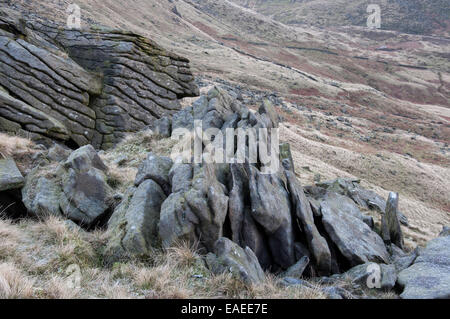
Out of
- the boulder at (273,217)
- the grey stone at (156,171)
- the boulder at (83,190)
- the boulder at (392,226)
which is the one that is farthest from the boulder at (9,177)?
the boulder at (392,226)

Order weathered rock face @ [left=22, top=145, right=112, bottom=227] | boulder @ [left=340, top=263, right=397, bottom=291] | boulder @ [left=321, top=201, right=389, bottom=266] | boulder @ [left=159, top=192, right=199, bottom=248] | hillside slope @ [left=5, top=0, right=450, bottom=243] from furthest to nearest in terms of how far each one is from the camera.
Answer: hillside slope @ [left=5, top=0, right=450, bottom=243], boulder @ [left=321, top=201, right=389, bottom=266], weathered rock face @ [left=22, top=145, right=112, bottom=227], boulder @ [left=340, top=263, right=397, bottom=291], boulder @ [left=159, top=192, right=199, bottom=248]

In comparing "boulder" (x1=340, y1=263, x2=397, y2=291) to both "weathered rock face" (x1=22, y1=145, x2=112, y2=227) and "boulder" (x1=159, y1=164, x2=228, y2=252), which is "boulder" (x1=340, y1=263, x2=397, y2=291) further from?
"weathered rock face" (x1=22, y1=145, x2=112, y2=227)

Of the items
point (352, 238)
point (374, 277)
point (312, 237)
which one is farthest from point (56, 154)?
point (374, 277)

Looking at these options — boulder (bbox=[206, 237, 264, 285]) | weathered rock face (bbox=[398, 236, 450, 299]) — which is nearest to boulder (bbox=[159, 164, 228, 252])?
A: boulder (bbox=[206, 237, 264, 285])

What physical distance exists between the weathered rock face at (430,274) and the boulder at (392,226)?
2695 millimetres

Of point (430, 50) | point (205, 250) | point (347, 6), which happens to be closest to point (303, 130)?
point (205, 250)

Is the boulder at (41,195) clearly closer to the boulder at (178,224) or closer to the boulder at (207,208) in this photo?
the boulder at (178,224)

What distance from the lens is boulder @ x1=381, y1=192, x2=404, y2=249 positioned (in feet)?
36.9

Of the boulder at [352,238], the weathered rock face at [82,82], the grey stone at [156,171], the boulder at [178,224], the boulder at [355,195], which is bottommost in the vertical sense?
the boulder at [355,195]

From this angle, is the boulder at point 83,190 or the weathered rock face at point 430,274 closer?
the weathered rock face at point 430,274

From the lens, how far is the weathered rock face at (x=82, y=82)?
47.4ft

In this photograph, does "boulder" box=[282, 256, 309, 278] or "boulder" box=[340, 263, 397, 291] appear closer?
"boulder" box=[340, 263, 397, 291]

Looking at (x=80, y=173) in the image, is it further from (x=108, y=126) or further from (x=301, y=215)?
(x=108, y=126)

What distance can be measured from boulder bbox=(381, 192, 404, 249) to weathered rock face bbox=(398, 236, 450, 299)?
2.69 meters
